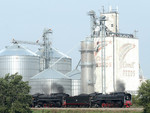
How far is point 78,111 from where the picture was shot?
252 ft

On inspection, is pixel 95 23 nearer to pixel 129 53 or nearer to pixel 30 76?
pixel 129 53

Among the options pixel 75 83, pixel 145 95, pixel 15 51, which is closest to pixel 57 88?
pixel 75 83

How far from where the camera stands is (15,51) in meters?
123

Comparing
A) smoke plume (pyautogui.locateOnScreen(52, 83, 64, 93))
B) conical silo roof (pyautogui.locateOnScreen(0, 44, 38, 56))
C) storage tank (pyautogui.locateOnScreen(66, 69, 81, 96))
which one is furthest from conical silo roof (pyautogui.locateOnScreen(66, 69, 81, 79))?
smoke plume (pyautogui.locateOnScreen(52, 83, 64, 93))

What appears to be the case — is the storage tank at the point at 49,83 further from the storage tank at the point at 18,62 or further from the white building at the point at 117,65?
the white building at the point at 117,65

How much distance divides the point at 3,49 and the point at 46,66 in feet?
42.5

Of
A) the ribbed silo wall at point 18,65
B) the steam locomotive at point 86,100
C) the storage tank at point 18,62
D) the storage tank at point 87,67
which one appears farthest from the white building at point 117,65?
the steam locomotive at point 86,100

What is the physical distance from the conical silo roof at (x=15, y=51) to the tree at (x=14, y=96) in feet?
150

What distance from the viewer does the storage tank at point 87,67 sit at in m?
114

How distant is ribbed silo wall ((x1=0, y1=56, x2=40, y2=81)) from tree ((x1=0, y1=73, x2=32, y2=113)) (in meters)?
44.1

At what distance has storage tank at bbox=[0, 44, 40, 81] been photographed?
120812 millimetres

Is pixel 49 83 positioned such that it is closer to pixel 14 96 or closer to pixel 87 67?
pixel 87 67

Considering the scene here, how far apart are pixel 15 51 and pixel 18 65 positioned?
13.9 feet

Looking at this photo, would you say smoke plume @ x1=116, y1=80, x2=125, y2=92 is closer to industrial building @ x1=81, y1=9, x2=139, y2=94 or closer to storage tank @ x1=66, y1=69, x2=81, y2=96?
industrial building @ x1=81, y1=9, x2=139, y2=94
